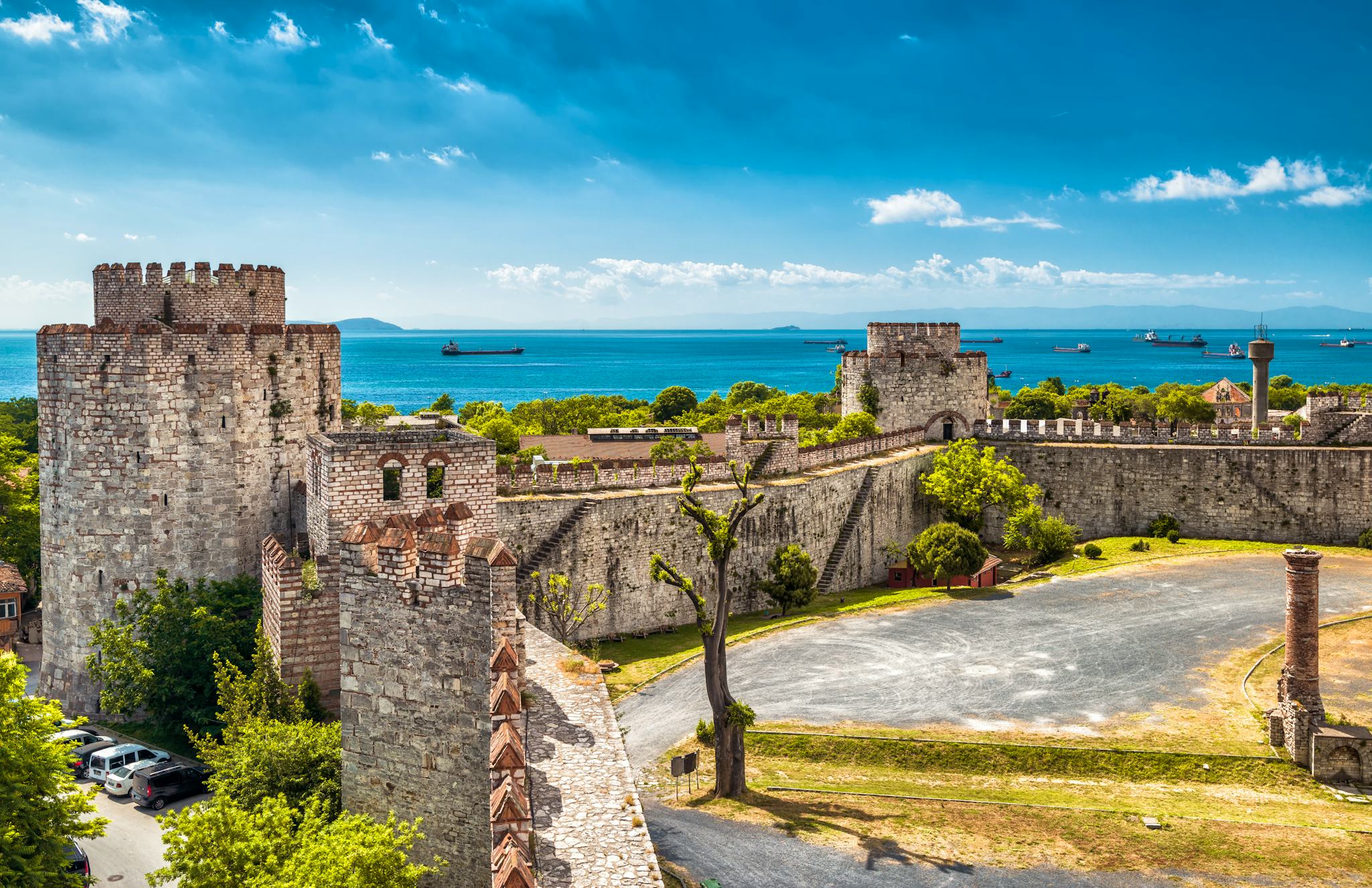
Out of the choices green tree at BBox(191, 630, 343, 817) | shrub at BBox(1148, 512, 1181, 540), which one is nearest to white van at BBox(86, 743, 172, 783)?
green tree at BBox(191, 630, 343, 817)

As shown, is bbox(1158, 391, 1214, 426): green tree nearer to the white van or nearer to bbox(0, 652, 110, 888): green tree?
the white van

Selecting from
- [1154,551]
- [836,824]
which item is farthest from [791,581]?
[836,824]

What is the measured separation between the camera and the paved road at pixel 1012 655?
72.3 ft

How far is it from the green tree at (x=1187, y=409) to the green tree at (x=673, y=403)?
99.7 ft

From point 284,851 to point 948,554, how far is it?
23.8 meters

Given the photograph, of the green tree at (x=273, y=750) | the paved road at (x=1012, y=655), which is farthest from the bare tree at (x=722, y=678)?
the green tree at (x=273, y=750)

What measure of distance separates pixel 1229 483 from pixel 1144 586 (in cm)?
897

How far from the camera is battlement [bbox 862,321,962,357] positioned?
42.6 metres

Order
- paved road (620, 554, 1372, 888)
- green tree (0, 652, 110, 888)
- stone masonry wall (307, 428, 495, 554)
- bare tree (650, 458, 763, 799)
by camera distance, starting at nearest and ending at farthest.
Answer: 1. green tree (0, 652, 110, 888)
2. paved road (620, 554, 1372, 888)
3. stone masonry wall (307, 428, 495, 554)
4. bare tree (650, 458, 763, 799)

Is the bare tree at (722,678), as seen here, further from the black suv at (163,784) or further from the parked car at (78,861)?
the parked car at (78,861)

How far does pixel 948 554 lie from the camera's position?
106 ft

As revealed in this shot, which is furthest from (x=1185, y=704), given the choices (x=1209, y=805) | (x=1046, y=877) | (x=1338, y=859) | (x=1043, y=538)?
(x=1043, y=538)

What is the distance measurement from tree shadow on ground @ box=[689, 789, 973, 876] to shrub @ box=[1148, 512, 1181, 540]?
79.6 feet

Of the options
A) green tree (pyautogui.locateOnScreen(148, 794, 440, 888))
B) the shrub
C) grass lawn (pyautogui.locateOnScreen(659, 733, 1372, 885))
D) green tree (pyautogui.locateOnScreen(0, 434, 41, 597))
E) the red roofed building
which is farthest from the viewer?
the red roofed building
